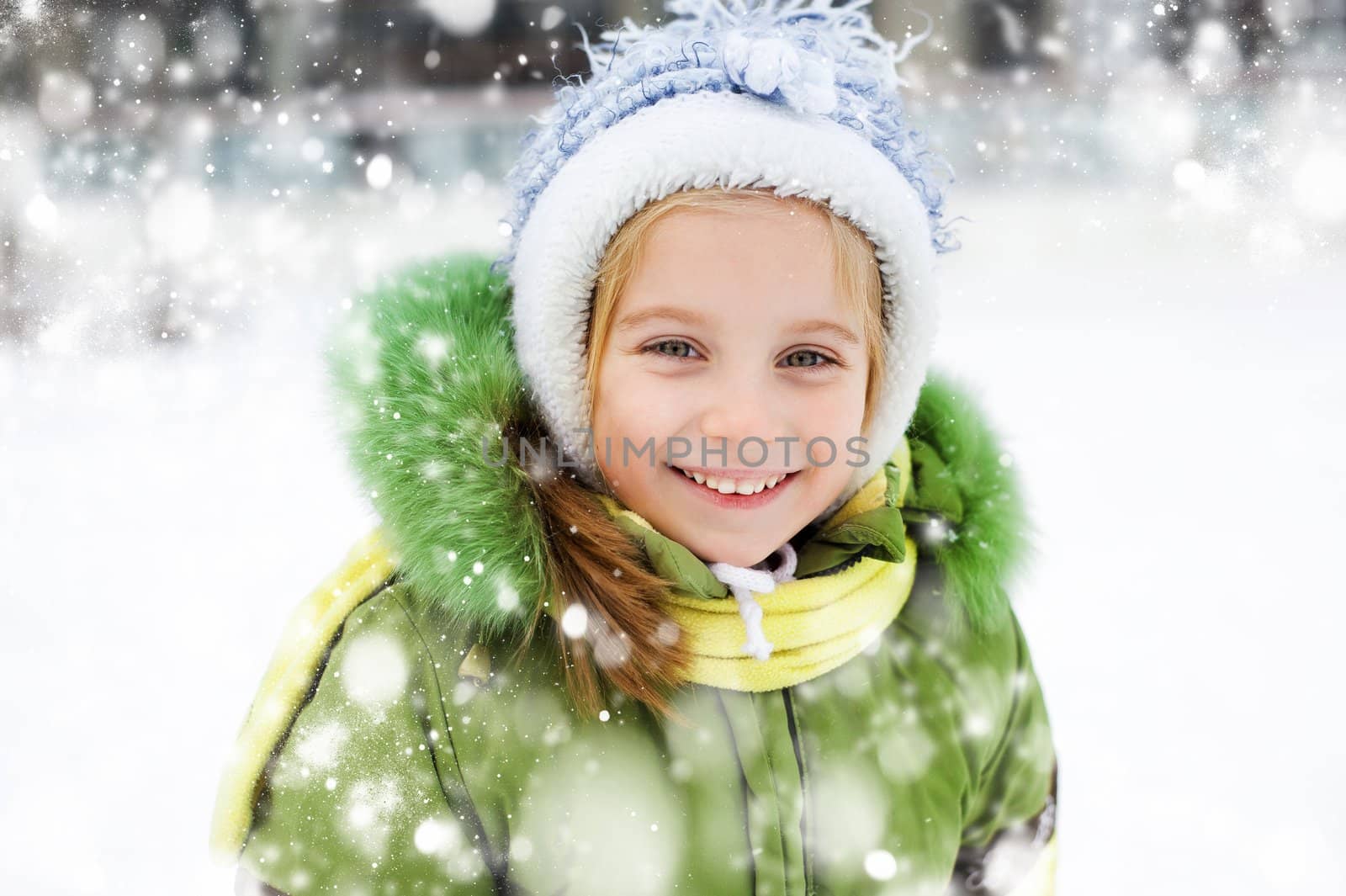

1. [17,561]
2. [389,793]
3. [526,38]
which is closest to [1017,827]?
[389,793]

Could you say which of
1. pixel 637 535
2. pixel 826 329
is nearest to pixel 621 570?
pixel 637 535

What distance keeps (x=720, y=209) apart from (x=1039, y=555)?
0.59m

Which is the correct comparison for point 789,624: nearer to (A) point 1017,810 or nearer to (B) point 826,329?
(B) point 826,329

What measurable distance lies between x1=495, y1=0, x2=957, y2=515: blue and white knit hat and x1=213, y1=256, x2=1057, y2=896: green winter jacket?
86 millimetres

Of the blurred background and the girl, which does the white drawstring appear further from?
the blurred background

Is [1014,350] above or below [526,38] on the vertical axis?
below

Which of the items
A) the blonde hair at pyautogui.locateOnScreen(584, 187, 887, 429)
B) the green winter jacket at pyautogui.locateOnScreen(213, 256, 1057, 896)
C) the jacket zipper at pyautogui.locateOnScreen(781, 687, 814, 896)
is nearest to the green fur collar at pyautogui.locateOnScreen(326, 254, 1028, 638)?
the green winter jacket at pyautogui.locateOnScreen(213, 256, 1057, 896)

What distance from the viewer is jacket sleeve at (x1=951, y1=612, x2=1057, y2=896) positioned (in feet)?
3.57

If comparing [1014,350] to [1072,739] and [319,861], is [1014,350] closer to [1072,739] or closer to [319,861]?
[1072,739]

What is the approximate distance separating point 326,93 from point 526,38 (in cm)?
83

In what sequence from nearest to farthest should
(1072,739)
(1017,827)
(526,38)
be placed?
(1017,827), (1072,739), (526,38)

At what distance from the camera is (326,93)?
3.57 m

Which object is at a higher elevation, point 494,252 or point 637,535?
point 494,252

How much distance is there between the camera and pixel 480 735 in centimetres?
83
